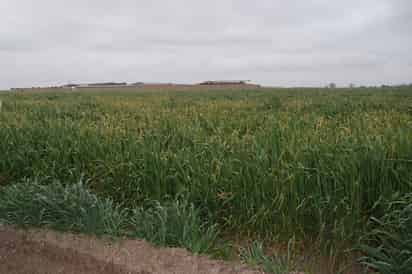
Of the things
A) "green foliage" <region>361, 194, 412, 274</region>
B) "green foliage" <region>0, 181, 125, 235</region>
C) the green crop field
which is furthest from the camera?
"green foliage" <region>0, 181, 125, 235</region>

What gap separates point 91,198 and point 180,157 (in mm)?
1127

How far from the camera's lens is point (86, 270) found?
9.35 feet

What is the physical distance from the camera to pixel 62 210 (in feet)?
11.8

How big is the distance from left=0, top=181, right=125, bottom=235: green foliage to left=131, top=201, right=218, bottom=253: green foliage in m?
0.29

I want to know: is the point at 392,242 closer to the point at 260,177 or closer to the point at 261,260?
the point at 261,260

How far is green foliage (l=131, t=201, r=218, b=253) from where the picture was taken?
125 inches

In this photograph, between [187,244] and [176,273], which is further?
[187,244]

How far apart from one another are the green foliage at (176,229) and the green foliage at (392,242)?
4.61 feet

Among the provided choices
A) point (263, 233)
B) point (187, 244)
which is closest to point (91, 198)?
point (187, 244)

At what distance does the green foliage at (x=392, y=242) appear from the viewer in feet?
8.45

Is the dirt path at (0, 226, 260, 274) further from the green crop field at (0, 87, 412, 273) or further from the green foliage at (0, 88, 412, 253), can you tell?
the green foliage at (0, 88, 412, 253)

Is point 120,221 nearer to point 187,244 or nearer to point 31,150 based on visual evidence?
point 187,244

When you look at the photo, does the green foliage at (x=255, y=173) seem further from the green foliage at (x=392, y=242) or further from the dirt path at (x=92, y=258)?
the dirt path at (x=92, y=258)

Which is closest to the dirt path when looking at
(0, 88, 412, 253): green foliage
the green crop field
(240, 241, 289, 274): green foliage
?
(240, 241, 289, 274): green foliage
